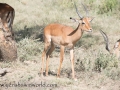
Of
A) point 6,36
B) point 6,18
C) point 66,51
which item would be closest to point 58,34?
point 6,36

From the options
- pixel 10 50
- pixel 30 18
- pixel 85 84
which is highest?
pixel 30 18

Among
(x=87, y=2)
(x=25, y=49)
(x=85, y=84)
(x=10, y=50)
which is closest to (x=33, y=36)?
(x=25, y=49)

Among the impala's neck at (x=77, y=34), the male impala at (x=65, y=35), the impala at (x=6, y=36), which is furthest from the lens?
the impala at (x=6, y=36)

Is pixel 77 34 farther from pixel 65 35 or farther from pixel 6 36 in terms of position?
pixel 6 36

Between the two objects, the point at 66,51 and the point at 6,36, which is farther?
the point at 66,51

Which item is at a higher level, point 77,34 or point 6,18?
point 6,18

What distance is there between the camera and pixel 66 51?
465 inches

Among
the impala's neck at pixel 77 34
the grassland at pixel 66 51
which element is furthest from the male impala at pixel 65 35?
the grassland at pixel 66 51

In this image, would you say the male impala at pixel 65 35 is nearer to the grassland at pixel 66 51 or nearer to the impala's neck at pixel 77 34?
the impala's neck at pixel 77 34

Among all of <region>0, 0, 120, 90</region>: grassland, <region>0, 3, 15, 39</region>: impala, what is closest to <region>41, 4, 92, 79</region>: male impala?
<region>0, 0, 120, 90</region>: grassland

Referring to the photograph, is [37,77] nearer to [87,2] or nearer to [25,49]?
[25,49]

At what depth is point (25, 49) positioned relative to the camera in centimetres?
1074

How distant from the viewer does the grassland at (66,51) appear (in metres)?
7.95

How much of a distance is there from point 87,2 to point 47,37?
1047cm
